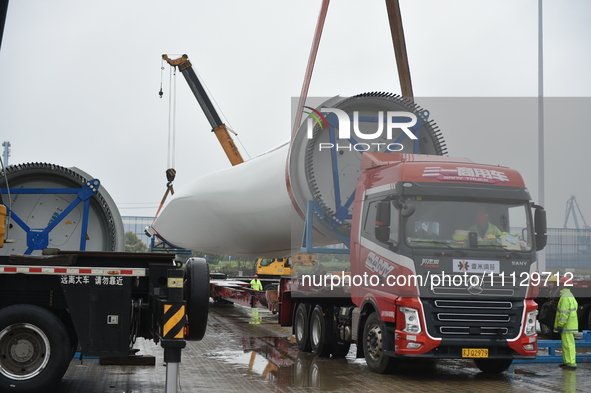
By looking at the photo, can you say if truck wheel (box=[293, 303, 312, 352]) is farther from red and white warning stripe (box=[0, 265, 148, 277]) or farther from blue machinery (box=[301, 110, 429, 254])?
red and white warning stripe (box=[0, 265, 148, 277])

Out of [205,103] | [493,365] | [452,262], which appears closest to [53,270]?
[452,262]

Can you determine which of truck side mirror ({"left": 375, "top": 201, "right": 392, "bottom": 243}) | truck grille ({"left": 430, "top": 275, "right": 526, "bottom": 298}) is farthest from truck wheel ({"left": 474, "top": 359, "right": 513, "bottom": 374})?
truck side mirror ({"left": 375, "top": 201, "right": 392, "bottom": 243})

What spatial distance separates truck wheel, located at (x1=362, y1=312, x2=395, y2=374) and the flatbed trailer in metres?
3.20

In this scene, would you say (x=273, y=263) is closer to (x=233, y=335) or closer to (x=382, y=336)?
(x=233, y=335)

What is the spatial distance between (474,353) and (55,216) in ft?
19.7

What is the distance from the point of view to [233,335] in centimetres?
1562

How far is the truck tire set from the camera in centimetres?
717

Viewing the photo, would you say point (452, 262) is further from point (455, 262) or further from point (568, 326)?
point (568, 326)

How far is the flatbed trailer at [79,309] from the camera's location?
23.7ft

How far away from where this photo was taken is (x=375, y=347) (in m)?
10.2

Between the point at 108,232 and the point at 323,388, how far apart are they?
3703mm

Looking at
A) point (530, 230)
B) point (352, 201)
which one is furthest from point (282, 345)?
point (530, 230)

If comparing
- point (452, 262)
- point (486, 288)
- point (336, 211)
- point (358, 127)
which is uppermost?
point (358, 127)

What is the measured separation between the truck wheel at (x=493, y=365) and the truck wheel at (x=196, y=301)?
4.82m
